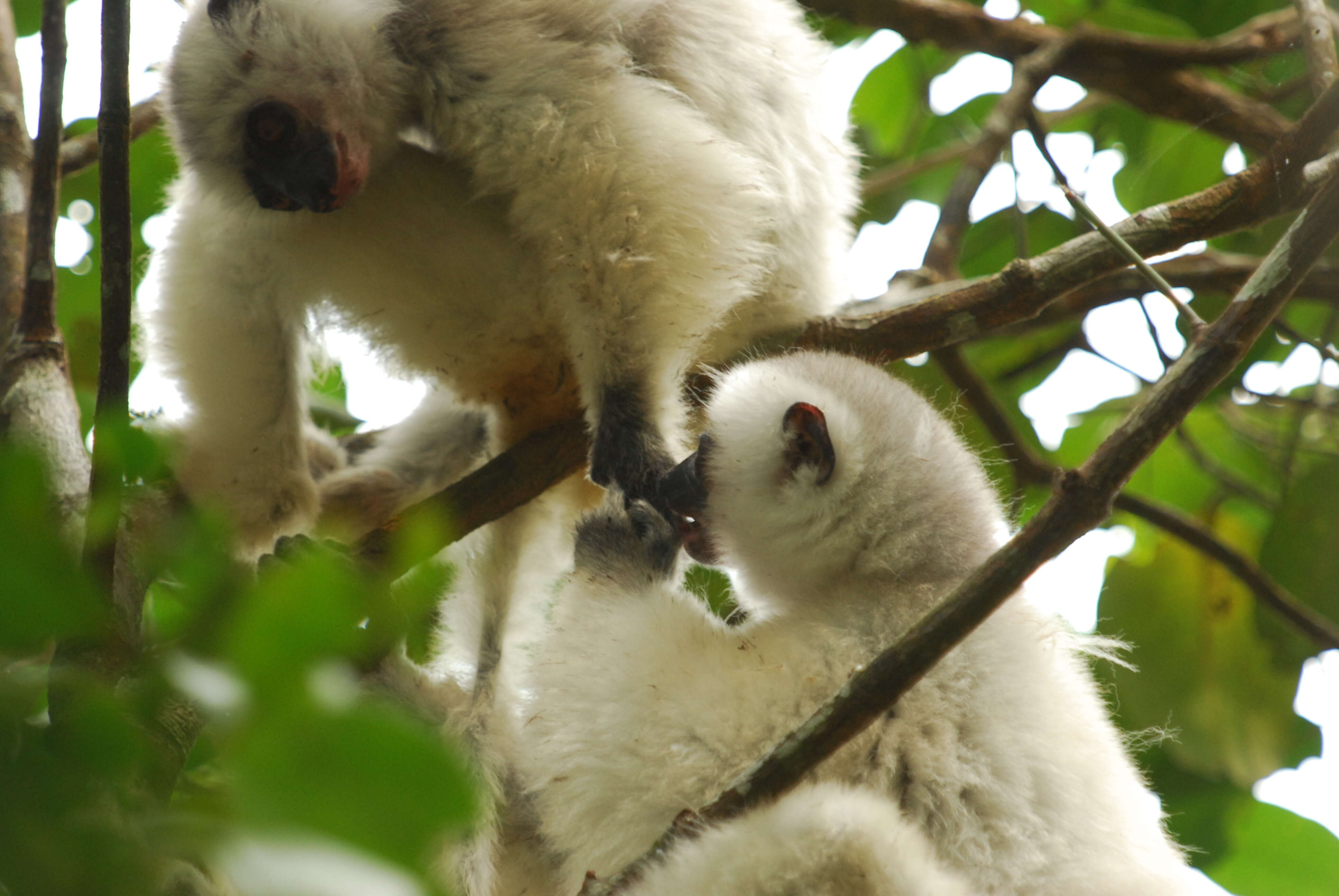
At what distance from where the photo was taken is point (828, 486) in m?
2.65

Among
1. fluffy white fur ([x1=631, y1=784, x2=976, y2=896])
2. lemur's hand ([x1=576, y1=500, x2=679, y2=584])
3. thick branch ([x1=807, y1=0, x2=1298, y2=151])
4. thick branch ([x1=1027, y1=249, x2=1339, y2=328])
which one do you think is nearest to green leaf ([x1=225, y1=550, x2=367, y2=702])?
fluffy white fur ([x1=631, y1=784, x2=976, y2=896])

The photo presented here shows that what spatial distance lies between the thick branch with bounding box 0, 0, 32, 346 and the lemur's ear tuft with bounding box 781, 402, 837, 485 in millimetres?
1787

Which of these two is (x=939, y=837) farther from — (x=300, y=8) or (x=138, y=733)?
(x=300, y=8)

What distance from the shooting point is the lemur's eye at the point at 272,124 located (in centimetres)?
320

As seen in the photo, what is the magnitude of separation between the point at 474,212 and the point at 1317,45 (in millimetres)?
2184

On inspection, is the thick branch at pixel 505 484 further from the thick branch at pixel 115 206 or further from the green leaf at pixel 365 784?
the green leaf at pixel 365 784

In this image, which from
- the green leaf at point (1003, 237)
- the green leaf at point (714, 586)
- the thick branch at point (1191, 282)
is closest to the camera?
the green leaf at point (714, 586)

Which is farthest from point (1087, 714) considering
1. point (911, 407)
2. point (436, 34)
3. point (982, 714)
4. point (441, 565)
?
point (436, 34)

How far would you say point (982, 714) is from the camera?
7.51ft

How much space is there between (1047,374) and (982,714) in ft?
10.1

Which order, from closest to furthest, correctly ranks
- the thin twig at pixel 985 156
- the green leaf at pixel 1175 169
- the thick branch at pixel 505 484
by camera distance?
the thick branch at pixel 505 484, the thin twig at pixel 985 156, the green leaf at pixel 1175 169

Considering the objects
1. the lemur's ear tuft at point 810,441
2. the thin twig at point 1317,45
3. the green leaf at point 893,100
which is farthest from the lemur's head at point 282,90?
the green leaf at point 893,100

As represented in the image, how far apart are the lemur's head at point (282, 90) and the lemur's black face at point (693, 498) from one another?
1.16m

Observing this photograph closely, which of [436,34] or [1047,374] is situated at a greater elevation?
[436,34]
